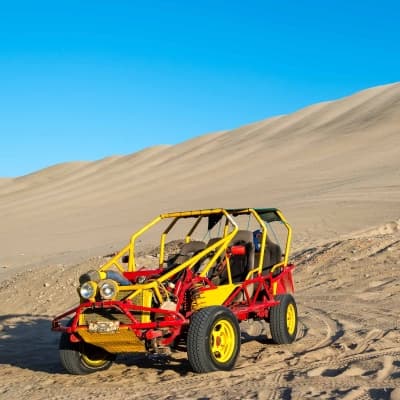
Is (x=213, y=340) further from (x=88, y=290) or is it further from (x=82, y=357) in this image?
(x=82, y=357)

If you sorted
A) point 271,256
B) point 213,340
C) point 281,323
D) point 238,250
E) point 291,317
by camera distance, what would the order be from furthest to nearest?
1. point 271,256
2. point 291,317
3. point 281,323
4. point 238,250
5. point 213,340

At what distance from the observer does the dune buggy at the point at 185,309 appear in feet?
19.2

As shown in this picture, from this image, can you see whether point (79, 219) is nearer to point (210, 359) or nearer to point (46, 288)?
point (46, 288)

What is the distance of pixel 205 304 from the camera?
6.49 meters

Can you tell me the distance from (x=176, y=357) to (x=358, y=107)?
178ft

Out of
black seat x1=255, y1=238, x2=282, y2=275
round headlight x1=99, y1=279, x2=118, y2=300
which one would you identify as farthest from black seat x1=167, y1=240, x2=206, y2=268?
round headlight x1=99, y1=279, x2=118, y2=300

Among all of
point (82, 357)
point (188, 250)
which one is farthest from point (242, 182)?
point (82, 357)

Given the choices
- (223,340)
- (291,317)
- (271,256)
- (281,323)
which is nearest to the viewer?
(223,340)

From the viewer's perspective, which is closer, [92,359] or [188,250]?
[92,359]

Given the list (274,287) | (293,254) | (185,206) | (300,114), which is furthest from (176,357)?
(300,114)

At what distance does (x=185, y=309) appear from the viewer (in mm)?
6480

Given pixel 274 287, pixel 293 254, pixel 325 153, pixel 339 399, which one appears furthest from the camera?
pixel 325 153

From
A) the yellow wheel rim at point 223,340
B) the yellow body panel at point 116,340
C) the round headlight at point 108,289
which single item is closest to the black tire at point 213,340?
the yellow wheel rim at point 223,340

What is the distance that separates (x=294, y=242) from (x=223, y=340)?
40.1 feet
